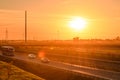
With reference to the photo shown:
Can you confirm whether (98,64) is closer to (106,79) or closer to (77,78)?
(77,78)

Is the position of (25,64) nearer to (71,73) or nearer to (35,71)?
(35,71)

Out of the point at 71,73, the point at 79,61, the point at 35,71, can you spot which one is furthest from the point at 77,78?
the point at 79,61

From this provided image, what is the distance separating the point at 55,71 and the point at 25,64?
1288 cm

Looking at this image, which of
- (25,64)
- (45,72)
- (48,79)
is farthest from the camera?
(25,64)

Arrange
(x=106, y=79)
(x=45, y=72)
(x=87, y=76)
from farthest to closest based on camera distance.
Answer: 1. (x=45, y=72)
2. (x=87, y=76)
3. (x=106, y=79)

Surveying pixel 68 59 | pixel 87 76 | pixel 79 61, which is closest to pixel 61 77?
pixel 87 76

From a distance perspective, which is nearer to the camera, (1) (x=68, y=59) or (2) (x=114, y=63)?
(2) (x=114, y=63)

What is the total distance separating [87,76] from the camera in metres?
34.3

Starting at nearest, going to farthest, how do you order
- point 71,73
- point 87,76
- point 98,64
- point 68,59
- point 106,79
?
point 106,79 → point 87,76 → point 71,73 → point 98,64 → point 68,59

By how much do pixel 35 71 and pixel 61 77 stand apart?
8.82 m

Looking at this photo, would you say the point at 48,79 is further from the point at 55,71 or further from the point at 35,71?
the point at 35,71

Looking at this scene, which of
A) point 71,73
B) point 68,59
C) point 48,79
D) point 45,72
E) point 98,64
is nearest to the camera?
point 71,73

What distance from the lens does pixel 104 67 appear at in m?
45.4

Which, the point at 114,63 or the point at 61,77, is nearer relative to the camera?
the point at 61,77
